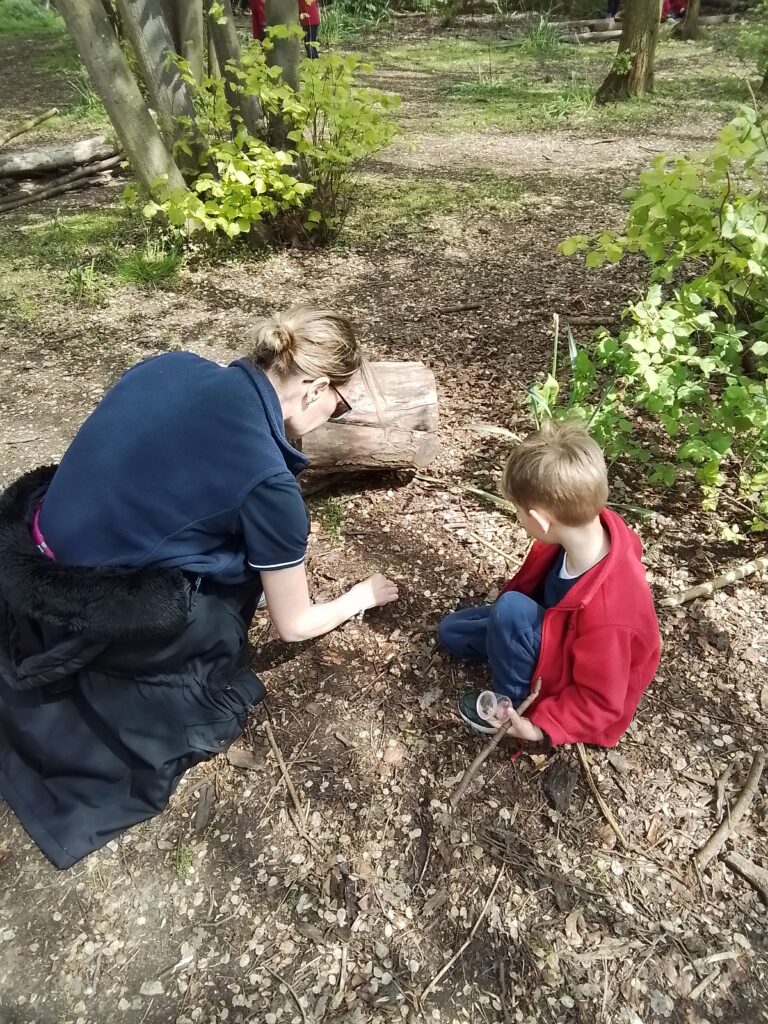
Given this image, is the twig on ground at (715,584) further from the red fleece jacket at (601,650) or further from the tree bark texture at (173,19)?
the tree bark texture at (173,19)

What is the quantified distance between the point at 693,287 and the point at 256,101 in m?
4.13

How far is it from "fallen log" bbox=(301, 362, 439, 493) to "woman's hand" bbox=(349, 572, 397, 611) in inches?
29.0

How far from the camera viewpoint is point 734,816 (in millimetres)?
1967

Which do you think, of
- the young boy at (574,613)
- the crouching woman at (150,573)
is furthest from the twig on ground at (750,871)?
→ the crouching woman at (150,573)

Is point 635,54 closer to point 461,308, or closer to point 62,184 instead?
point 461,308

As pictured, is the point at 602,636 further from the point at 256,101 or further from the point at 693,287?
the point at 256,101

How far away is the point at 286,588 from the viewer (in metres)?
1.91

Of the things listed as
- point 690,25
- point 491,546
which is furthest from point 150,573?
point 690,25

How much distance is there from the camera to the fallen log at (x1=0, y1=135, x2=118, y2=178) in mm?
6629

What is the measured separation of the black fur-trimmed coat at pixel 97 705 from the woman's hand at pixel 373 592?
1.38 ft

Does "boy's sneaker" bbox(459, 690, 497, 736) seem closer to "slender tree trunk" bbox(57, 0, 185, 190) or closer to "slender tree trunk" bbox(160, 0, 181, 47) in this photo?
"slender tree trunk" bbox(57, 0, 185, 190)

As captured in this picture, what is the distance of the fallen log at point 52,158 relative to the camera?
663 centimetres

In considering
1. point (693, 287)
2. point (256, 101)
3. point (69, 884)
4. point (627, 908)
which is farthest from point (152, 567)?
point (256, 101)

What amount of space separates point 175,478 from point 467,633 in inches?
45.6
